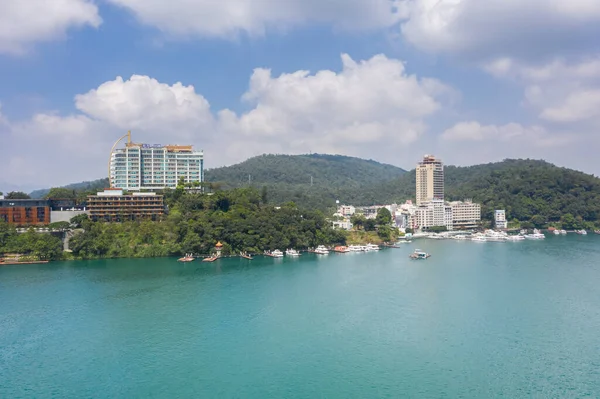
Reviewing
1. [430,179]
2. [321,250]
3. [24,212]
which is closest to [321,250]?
[321,250]

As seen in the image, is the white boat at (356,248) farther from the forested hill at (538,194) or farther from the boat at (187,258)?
the forested hill at (538,194)

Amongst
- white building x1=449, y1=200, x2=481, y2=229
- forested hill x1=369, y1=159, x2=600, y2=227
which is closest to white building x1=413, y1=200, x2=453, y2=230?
white building x1=449, y1=200, x2=481, y2=229

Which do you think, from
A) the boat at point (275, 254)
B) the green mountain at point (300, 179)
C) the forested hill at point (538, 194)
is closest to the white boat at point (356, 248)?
the boat at point (275, 254)

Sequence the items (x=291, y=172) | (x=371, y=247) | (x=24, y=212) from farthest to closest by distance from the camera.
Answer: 1. (x=291, y=172)
2. (x=371, y=247)
3. (x=24, y=212)

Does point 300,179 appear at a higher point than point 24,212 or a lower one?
higher

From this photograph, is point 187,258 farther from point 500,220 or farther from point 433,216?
point 500,220

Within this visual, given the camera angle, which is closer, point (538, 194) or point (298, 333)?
point (298, 333)
